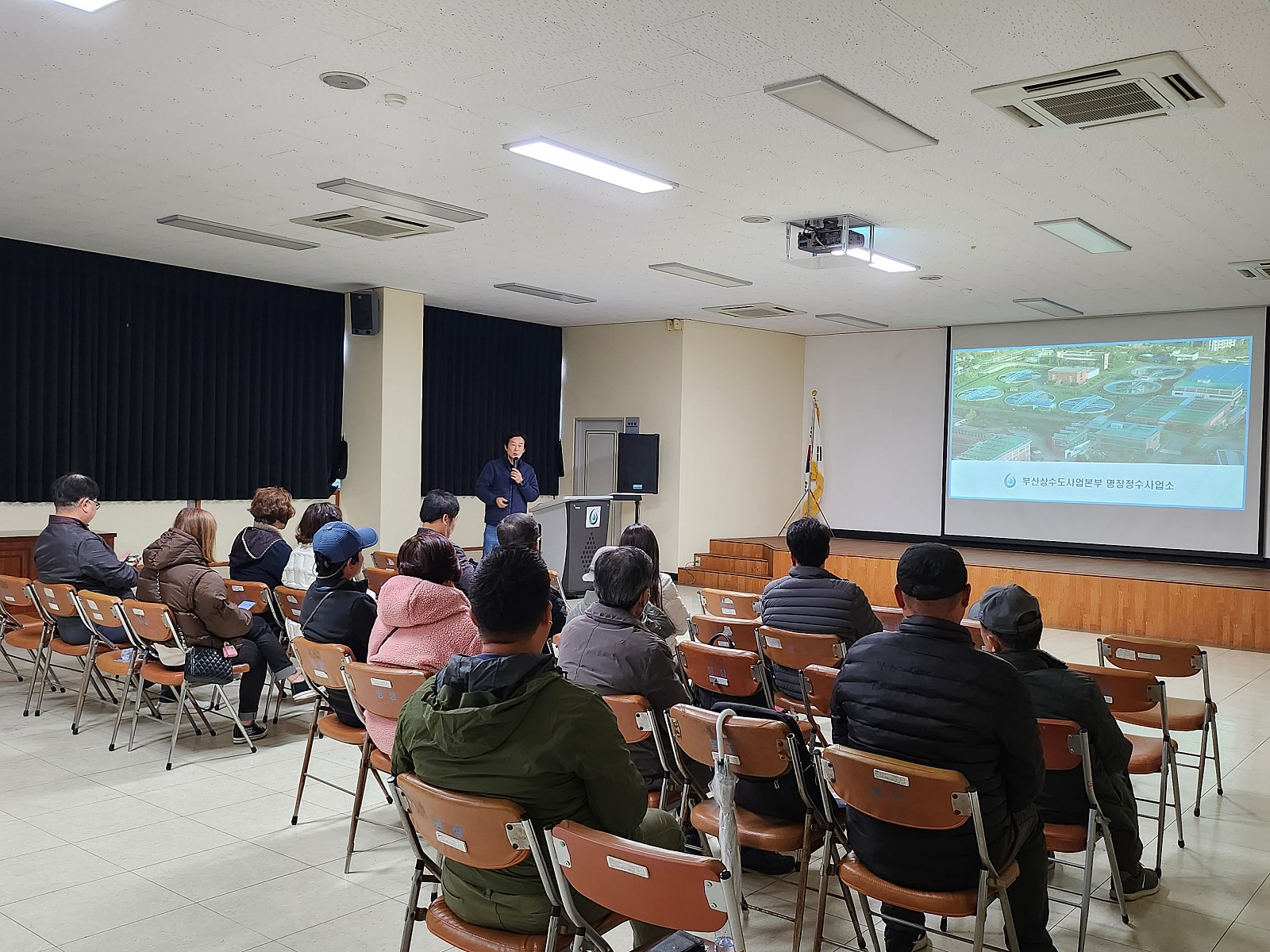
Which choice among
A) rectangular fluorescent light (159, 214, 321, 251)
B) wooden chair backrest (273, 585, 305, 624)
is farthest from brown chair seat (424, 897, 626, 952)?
rectangular fluorescent light (159, 214, 321, 251)

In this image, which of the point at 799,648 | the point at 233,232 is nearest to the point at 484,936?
the point at 799,648

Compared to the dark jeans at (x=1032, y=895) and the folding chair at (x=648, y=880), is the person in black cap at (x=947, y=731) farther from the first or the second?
the folding chair at (x=648, y=880)

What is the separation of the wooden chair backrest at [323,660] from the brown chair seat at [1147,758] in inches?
114

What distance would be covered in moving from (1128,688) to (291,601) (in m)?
3.93

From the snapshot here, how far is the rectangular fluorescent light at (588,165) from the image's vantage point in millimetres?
5219

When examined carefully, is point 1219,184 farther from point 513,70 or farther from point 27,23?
point 27,23

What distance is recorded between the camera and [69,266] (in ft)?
27.8

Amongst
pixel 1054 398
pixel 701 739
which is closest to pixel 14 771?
pixel 701 739

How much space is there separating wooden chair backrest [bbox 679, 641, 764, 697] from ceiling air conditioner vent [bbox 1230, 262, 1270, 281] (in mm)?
6345

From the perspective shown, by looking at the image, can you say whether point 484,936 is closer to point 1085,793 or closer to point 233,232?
point 1085,793

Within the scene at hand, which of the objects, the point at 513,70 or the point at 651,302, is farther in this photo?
the point at 651,302

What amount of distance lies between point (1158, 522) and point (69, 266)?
10963 mm

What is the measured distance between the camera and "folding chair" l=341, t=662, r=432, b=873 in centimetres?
330

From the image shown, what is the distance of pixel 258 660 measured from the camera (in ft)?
17.3
